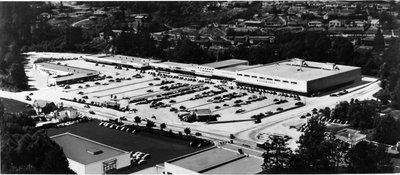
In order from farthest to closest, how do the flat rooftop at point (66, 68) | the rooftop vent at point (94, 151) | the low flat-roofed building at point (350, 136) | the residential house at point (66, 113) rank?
the flat rooftop at point (66, 68)
the residential house at point (66, 113)
the low flat-roofed building at point (350, 136)
the rooftop vent at point (94, 151)

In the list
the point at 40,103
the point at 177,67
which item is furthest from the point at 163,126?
the point at 177,67

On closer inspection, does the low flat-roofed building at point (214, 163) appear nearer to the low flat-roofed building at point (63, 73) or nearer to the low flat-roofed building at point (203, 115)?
the low flat-roofed building at point (203, 115)

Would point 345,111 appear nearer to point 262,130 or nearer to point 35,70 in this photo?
point 262,130

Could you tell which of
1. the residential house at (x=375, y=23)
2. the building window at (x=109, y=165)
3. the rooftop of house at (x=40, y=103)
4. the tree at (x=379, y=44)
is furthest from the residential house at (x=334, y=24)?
the building window at (x=109, y=165)

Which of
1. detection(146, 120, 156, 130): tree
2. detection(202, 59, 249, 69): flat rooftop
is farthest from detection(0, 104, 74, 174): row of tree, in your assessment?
detection(202, 59, 249, 69): flat rooftop

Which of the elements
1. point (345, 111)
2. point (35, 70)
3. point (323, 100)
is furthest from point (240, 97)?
point (35, 70)
